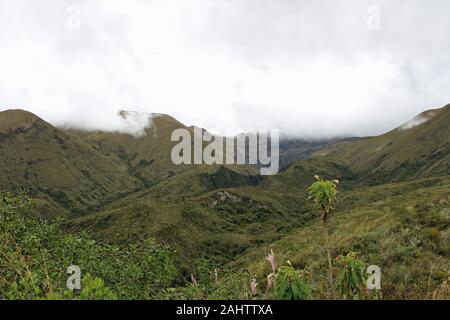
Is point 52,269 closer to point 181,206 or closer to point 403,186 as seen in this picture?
point 181,206

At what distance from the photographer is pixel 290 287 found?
724cm

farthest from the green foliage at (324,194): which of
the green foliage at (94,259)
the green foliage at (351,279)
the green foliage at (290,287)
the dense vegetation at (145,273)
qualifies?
the green foliage at (94,259)

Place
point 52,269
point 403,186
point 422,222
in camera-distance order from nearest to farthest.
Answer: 1. point 52,269
2. point 422,222
3. point 403,186

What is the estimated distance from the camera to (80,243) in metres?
14.6

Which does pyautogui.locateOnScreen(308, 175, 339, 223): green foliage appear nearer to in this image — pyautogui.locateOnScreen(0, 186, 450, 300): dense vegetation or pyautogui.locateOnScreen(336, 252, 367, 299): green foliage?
pyautogui.locateOnScreen(0, 186, 450, 300): dense vegetation

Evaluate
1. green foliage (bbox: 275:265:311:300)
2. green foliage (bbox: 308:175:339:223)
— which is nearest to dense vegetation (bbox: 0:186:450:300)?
green foliage (bbox: 275:265:311:300)

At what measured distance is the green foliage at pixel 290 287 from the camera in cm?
714

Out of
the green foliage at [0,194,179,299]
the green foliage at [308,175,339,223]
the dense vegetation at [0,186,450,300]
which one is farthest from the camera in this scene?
the green foliage at [0,194,179,299]

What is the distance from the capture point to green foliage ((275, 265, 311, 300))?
7.14 m

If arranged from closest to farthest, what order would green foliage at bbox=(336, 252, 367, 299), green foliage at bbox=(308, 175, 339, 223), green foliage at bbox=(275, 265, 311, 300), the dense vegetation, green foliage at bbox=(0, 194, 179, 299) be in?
green foliage at bbox=(275, 265, 311, 300), the dense vegetation, green foliage at bbox=(336, 252, 367, 299), green foliage at bbox=(308, 175, 339, 223), green foliage at bbox=(0, 194, 179, 299)

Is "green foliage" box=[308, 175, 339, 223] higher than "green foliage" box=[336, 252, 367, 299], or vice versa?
"green foliage" box=[308, 175, 339, 223]
